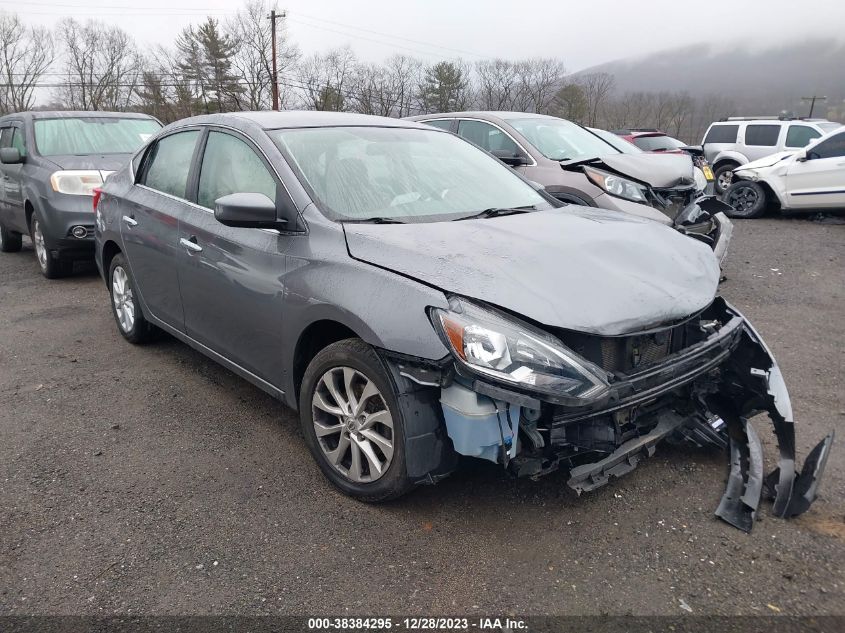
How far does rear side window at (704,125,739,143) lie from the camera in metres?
16.0

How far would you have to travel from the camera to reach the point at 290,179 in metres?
3.20

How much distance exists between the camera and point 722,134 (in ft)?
53.3

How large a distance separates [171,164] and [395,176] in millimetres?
1752

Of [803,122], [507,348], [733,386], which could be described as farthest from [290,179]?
[803,122]

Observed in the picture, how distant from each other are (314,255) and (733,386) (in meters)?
2.15

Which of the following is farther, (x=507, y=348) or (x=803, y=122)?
(x=803, y=122)

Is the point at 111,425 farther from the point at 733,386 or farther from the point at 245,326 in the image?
the point at 733,386

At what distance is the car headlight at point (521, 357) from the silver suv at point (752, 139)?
14095mm

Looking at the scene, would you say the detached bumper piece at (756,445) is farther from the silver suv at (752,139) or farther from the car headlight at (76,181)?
the silver suv at (752,139)

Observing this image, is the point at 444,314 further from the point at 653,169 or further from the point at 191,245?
the point at 653,169

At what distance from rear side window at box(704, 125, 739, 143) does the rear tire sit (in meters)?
15.4

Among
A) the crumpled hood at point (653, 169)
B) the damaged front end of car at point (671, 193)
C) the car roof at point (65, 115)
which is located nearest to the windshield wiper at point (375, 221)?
the damaged front end of car at point (671, 193)

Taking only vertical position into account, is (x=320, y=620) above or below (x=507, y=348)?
below

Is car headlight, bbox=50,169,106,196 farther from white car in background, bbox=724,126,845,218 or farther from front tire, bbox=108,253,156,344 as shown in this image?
white car in background, bbox=724,126,845,218
